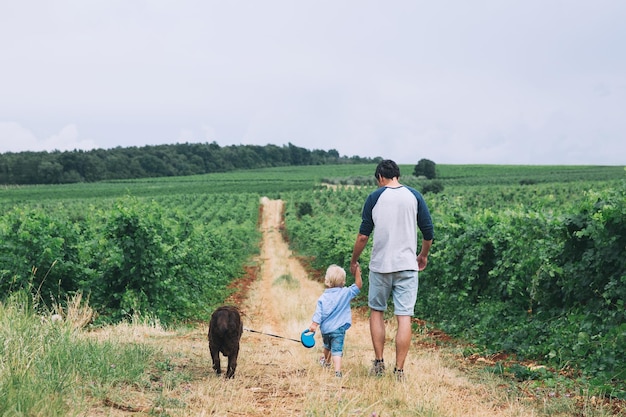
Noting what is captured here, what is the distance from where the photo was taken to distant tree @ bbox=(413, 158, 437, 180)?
94750 mm

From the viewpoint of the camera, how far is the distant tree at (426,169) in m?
A: 94.8

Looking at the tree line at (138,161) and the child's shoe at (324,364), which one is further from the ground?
the tree line at (138,161)

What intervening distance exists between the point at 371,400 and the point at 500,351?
390cm

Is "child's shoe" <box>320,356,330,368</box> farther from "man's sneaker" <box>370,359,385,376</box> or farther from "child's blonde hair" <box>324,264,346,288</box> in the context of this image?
"child's blonde hair" <box>324,264,346,288</box>

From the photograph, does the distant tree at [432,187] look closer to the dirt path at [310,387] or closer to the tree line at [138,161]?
the dirt path at [310,387]

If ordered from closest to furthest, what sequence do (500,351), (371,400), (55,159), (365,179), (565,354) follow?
(371,400)
(565,354)
(500,351)
(365,179)
(55,159)

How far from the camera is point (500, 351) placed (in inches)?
310

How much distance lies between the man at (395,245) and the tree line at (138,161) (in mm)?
103137

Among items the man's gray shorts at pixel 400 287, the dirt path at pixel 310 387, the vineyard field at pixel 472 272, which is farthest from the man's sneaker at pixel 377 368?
Result: the vineyard field at pixel 472 272

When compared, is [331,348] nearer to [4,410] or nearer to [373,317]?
[373,317]

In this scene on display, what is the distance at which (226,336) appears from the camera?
213 inches

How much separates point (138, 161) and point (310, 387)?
368 feet

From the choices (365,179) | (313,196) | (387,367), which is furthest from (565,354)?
(365,179)

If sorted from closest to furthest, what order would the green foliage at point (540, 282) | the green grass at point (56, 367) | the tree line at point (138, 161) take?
the green grass at point (56, 367), the green foliage at point (540, 282), the tree line at point (138, 161)
